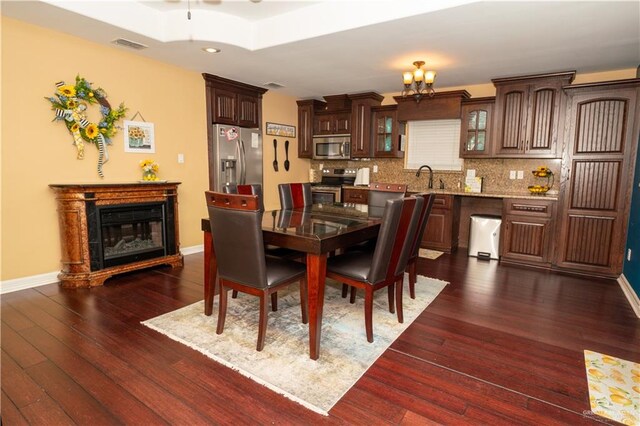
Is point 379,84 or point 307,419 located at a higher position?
point 379,84

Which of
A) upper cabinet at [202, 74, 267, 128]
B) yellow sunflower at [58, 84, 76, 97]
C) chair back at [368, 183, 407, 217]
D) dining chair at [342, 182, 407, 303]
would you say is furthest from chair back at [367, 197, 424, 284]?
upper cabinet at [202, 74, 267, 128]

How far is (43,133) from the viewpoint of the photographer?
3.36 metres

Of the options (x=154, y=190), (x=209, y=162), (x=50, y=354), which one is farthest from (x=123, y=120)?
(x=50, y=354)

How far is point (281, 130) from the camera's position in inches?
241

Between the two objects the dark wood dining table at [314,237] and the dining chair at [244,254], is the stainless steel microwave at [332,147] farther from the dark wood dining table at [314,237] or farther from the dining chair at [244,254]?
the dining chair at [244,254]

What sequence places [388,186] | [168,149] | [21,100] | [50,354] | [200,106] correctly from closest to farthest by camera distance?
[50,354] → [21,100] → [388,186] → [168,149] → [200,106]

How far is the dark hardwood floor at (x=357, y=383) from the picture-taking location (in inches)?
67.3

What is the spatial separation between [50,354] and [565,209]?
17.0 feet

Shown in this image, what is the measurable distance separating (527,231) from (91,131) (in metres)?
5.20

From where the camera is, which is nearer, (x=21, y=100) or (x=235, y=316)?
(x=235, y=316)

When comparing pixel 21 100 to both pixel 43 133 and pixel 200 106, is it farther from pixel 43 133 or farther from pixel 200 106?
pixel 200 106

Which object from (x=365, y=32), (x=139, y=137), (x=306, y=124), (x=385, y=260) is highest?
(x=365, y=32)

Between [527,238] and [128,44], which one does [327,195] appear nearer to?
[527,238]

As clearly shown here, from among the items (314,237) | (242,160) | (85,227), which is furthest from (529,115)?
(85,227)
